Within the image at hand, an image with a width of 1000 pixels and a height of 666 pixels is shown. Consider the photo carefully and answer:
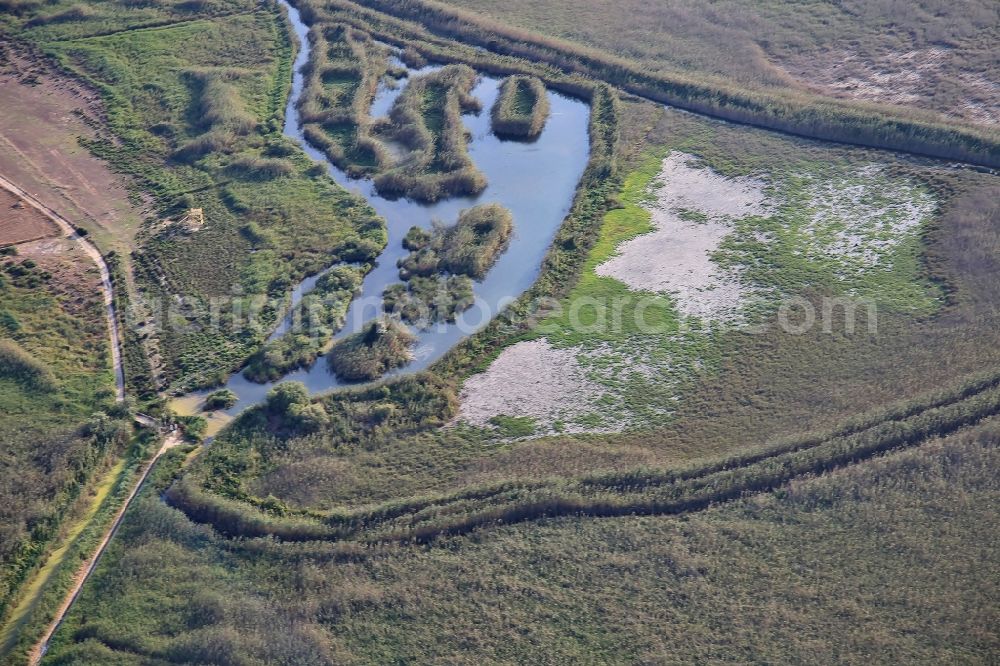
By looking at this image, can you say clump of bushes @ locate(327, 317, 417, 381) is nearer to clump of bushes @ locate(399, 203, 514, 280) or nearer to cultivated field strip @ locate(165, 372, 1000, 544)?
clump of bushes @ locate(399, 203, 514, 280)

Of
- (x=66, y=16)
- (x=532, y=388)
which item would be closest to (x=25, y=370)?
(x=532, y=388)

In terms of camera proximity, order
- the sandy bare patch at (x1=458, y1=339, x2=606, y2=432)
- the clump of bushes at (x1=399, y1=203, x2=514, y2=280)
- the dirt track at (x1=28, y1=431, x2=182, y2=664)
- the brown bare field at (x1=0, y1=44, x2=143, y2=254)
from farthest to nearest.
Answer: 1. the brown bare field at (x1=0, y1=44, x2=143, y2=254)
2. the clump of bushes at (x1=399, y1=203, x2=514, y2=280)
3. the sandy bare patch at (x1=458, y1=339, x2=606, y2=432)
4. the dirt track at (x1=28, y1=431, x2=182, y2=664)

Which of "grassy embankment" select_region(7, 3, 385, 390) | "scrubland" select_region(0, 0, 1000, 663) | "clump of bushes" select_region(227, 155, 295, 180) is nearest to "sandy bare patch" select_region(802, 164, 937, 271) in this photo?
"scrubland" select_region(0, 0, 1000, 663)

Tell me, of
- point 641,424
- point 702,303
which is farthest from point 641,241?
point 641,424

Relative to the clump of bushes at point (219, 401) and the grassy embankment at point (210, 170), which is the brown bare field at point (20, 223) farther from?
the clump of bushes at point (219, 401)

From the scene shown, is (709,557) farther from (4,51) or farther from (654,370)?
(4,51)

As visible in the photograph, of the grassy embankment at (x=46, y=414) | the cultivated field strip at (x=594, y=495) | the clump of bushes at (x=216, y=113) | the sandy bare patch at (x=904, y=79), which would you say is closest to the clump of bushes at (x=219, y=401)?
the grassy embankment at (x=46, y=414)

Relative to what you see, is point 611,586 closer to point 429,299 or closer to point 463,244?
point 429,299
